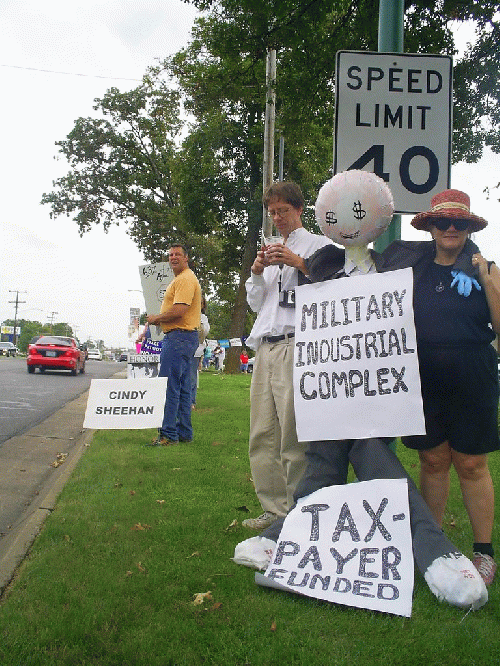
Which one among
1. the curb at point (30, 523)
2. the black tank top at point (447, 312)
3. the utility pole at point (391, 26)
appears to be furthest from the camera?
the utility pole at point (391, 26)

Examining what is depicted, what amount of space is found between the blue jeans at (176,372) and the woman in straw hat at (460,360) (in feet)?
13.5

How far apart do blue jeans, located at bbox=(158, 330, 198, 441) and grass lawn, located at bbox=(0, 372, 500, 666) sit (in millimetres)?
2713

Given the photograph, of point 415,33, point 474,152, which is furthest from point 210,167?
point 415,33

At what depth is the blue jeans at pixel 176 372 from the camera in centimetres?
727

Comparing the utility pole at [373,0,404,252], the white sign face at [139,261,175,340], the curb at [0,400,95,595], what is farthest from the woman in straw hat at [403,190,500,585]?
the white sign face at [139,261,175,340]

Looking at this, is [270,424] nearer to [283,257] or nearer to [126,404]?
[283,257]

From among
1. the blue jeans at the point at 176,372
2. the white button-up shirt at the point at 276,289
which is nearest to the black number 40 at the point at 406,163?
the white button-up shirt at the point at 276,289

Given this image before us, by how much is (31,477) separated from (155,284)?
16.7 feet

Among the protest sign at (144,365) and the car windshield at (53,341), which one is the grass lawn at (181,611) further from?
the car windshield at (53,341)

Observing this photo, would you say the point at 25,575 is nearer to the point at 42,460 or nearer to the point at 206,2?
the point at 42,460

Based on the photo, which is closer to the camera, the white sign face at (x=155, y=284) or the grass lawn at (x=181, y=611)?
the grass lawn at (x=181, y=611)

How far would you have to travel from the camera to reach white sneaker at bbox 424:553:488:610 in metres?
2.89

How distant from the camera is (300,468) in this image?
3824 mm

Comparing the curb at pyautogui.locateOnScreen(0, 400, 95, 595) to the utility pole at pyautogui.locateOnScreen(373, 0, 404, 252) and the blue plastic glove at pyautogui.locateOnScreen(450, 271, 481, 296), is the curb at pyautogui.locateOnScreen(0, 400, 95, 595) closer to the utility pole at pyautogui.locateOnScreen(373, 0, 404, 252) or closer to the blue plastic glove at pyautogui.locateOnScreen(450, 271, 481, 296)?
the blue plastic glove at pyautogui.locateOnScreen(450, 271, 481, 296)
